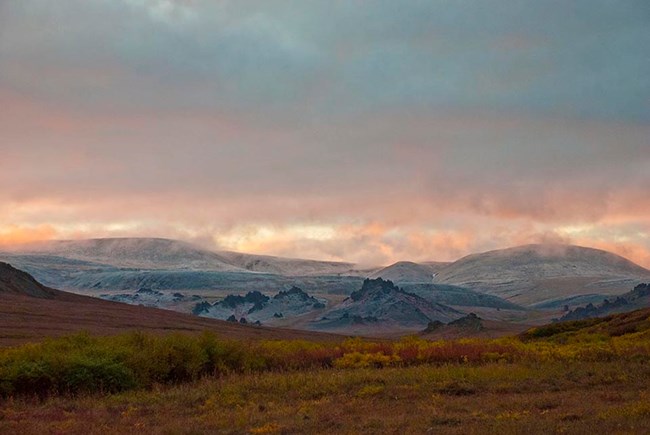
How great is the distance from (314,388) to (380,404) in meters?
4.50

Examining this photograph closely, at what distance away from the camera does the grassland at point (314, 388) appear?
880 inches

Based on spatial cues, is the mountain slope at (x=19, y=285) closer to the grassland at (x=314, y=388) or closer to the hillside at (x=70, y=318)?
the hillside at (x=70, y=318)

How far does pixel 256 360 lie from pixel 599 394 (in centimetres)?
1853

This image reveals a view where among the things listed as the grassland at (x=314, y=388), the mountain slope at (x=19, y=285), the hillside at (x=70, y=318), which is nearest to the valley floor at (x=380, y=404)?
the grassland at (x=314, y=388)

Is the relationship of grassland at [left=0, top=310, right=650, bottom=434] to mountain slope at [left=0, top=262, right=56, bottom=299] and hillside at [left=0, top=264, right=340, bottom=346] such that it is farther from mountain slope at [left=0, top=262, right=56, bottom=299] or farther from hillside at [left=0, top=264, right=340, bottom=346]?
mountain slope at [left=0, top=262, right=56, bottom=299]

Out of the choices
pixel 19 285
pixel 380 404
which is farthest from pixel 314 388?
pixel 19 285

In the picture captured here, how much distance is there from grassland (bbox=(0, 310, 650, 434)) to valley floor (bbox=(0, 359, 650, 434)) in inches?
2.1

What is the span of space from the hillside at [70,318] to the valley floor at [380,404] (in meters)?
58.5

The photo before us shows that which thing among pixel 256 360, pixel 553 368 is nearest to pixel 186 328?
pixel 256 360

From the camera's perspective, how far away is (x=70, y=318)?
126375 millimetres

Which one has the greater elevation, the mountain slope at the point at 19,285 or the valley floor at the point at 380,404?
the mountain slope at the point at 19,285

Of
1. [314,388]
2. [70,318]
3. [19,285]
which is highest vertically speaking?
[19,285]

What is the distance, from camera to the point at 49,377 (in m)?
32.4

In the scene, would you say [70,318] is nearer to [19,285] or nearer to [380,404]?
[19,285]
